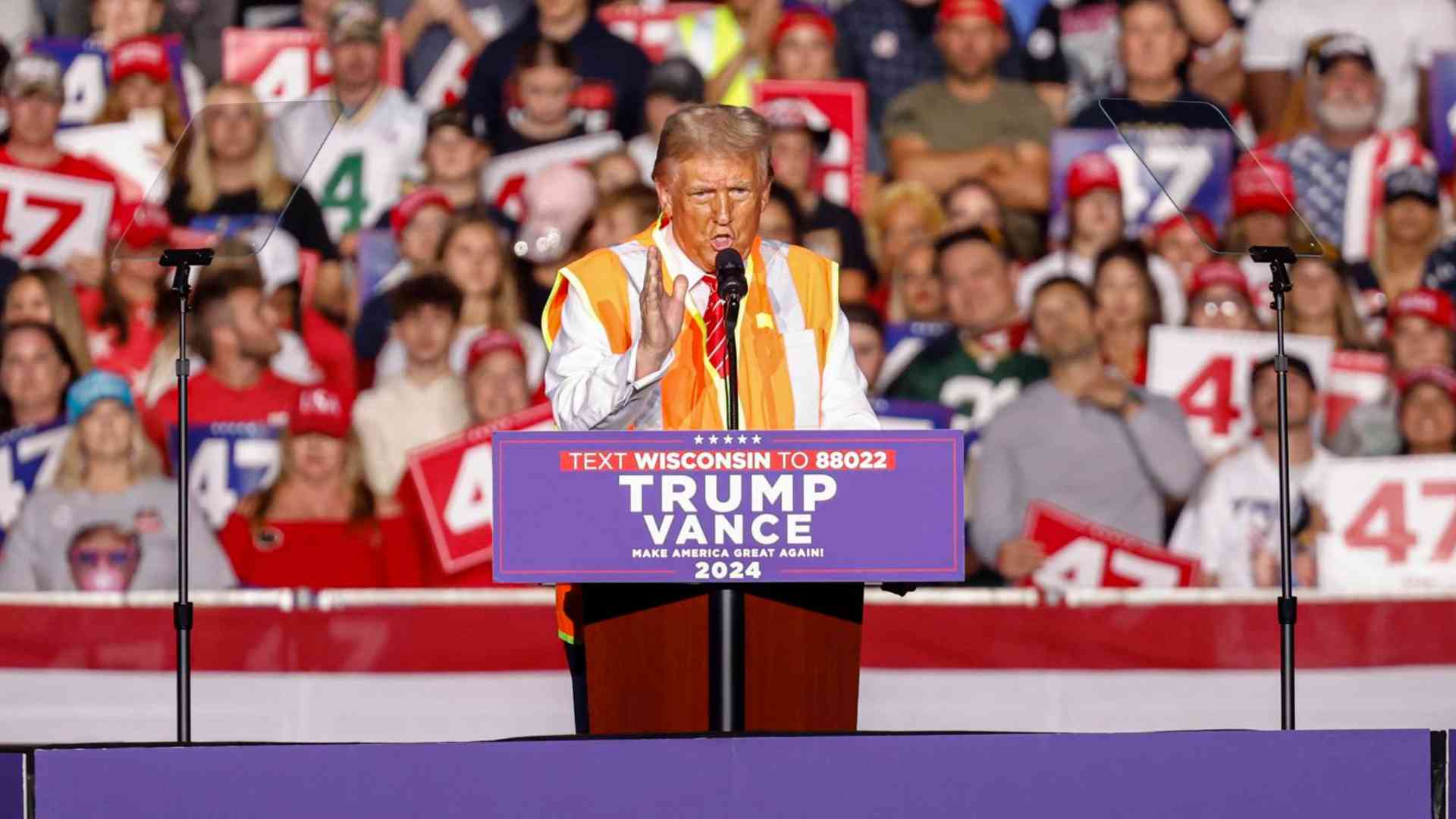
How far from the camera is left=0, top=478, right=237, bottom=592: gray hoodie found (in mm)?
7309

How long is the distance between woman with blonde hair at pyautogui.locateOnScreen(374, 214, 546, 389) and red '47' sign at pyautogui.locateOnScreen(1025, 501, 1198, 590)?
175cm

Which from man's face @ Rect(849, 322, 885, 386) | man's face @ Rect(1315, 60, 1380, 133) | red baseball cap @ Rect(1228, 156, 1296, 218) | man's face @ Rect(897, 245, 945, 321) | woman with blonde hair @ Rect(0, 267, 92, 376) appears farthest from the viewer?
man's face @ Rect(1315, 60, 1380, 133)

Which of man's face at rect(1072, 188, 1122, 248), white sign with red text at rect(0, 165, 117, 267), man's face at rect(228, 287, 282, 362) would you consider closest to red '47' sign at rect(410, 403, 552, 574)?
man's face at rect(228, 287, 282, 362)

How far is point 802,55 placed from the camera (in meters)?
7.82

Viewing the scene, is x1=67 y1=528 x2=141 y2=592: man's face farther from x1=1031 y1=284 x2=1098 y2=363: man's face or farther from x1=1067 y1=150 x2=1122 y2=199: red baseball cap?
x1=1067 y1=150 x2=1122 y2=199: red baseball cap

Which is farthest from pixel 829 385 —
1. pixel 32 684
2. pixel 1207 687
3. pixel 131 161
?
pixel 131 161

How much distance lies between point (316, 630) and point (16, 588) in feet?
3.29

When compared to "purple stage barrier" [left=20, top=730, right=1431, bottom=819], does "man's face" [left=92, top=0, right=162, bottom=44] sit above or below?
above

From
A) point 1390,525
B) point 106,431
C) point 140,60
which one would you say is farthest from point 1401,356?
point 140,60

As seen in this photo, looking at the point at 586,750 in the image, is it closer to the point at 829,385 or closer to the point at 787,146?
the point at 829,385

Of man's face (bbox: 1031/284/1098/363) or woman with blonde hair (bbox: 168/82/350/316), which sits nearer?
woman with blonde hair (bbox: 168/82/350/316)

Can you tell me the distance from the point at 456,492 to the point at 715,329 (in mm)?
3898

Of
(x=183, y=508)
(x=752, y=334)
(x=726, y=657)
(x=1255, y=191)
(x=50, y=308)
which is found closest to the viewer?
(x=726, y=657)

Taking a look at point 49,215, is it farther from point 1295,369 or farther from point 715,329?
point 715,329
